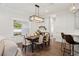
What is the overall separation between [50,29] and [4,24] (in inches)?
31.2

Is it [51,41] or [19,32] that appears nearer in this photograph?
[19,32]

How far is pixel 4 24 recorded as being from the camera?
1511mm

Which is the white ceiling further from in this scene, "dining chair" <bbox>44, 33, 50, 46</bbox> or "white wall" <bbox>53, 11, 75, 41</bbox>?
"dining chair" <bbox>44, 33, 50, 46</bbox>

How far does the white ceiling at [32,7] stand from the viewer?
1442mm

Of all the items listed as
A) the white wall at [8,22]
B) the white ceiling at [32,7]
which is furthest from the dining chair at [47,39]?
the white ceiling at [32,7]

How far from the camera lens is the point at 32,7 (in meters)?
1.51

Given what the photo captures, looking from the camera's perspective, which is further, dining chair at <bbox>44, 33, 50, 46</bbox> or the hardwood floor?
dining chair at <bbox>44, 33, 50, 46</bbox>

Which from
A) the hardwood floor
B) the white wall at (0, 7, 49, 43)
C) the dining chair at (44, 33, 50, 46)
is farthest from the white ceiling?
the hardwood floor

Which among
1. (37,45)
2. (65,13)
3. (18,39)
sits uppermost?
(65,13)

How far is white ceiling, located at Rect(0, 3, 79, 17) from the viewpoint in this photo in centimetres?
144

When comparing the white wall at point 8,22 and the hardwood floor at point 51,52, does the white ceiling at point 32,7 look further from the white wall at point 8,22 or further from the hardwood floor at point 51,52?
the hardwood floor at point 51,52

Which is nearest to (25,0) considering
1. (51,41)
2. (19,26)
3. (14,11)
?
(14,11)

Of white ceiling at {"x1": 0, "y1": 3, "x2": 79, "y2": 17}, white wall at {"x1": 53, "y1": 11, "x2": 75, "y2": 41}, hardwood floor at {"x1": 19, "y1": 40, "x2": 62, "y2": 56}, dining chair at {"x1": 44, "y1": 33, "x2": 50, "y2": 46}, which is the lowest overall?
hardwood floor at {"x1": 19, "y1": 40, "x2": 62, "y2": 56}

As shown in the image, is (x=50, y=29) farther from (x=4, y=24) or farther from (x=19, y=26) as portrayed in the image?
(x=4, y=24)
